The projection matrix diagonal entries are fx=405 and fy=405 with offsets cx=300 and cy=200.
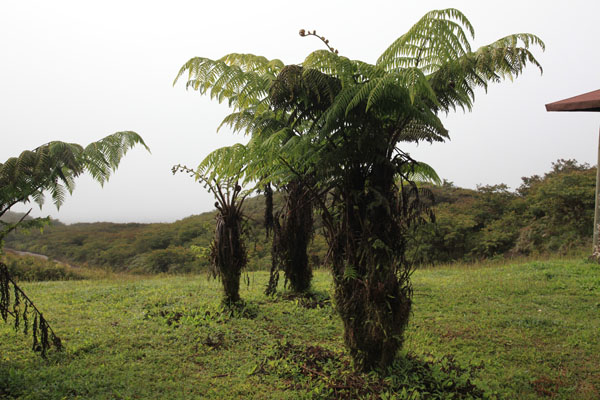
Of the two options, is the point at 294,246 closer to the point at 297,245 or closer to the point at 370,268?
the point at 297,245

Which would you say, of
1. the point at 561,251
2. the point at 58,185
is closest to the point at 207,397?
the point at 58,185

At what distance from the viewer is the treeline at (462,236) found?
11.3 metres

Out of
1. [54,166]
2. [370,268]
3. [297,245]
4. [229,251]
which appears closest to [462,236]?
[297,245]

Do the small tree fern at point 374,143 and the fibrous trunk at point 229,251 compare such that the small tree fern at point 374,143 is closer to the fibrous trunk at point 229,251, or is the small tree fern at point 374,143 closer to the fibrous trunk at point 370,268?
the fibrous trunk at point 370,268

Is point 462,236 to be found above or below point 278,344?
above

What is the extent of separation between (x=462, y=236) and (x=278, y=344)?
10.0 metres

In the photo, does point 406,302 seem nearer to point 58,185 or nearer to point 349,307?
point 349,307

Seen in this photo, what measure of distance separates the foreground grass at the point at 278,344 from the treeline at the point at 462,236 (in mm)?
3924

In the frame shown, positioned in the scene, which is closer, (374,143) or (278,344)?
(374,143)

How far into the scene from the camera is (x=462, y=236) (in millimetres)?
12688

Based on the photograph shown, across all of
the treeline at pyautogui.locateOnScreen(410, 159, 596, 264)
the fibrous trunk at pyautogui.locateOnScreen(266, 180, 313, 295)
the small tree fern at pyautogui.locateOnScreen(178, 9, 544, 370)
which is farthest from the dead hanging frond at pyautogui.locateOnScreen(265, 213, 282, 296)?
the treeline at pyautogui.locateOnScreen(410, 159, 596, 264)

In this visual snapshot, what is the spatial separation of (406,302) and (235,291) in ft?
9.18

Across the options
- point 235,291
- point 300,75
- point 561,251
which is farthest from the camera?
point 561,251

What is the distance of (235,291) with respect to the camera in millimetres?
5578
